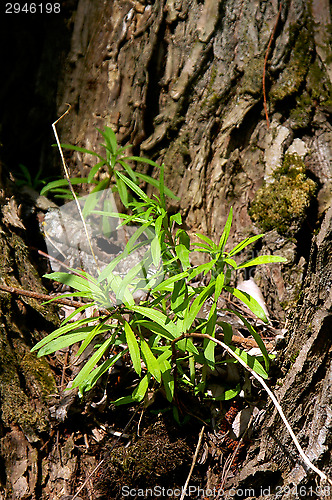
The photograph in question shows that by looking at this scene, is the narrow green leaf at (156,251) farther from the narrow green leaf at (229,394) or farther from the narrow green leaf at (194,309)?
the narrow green leaf at (229,394)

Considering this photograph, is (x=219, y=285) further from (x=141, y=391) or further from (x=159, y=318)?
(x=141, y=391)

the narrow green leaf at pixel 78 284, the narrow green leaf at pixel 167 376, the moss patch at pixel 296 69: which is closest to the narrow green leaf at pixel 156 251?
the narrow green leaf at pixel 78 284

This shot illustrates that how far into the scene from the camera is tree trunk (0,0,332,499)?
183 cm

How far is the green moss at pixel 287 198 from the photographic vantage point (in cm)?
241

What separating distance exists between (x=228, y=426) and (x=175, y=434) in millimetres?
260

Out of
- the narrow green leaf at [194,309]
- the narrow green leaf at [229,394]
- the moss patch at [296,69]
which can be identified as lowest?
the narrow green leaf at [229,394]

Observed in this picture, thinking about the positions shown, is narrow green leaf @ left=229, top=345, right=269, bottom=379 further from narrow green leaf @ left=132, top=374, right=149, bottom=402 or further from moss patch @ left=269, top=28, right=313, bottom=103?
moss patch @ left=269, top=28, right=313, bottom=103

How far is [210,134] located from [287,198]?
687 mm

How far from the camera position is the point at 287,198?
2.44m

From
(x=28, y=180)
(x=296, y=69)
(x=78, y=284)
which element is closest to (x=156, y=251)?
(x=78, y=284)

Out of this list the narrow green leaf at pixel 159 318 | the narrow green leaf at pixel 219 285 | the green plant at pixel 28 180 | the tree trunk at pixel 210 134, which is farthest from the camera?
the green plant at pixel 28 180

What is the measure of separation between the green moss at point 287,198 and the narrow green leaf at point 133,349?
4.25 ft

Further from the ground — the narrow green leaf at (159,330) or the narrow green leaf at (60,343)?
the narrow green leaf at (159,330)

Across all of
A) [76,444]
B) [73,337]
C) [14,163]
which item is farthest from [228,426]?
[14,163]
